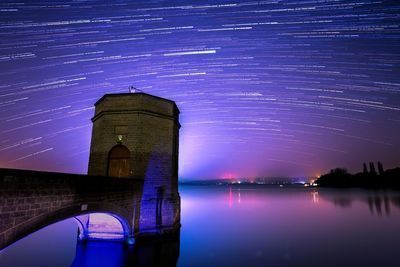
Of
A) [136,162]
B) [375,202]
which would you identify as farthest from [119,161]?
[375,202]

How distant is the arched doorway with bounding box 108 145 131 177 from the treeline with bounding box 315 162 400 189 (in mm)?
117891

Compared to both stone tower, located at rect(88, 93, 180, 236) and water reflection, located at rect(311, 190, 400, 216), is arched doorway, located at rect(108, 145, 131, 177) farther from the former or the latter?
water reflection, located at rect(311, 190, 400, 216)

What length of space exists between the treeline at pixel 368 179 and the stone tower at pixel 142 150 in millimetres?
115869

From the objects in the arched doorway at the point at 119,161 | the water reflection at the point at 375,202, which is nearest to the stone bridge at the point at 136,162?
the arched doorway at the point at 119,161

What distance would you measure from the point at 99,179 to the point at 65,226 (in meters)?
13.3

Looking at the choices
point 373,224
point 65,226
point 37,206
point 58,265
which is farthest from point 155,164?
point 373,224

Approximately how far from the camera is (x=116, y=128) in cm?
1325

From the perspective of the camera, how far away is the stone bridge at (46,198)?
16.7 feet

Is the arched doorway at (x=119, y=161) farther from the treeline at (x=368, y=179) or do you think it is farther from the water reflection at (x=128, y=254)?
the treeline at (x=368, y=179)

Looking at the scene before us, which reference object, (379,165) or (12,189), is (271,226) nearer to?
(12,189)

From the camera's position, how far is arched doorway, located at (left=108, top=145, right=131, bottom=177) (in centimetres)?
1307

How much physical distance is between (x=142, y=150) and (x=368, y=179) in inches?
5018

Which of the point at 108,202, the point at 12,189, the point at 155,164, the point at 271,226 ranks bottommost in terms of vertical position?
the point at 271,226

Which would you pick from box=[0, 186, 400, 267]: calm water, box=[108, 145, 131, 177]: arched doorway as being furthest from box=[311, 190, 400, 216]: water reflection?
box=[108, 145, 131, 177]: arched doorway
